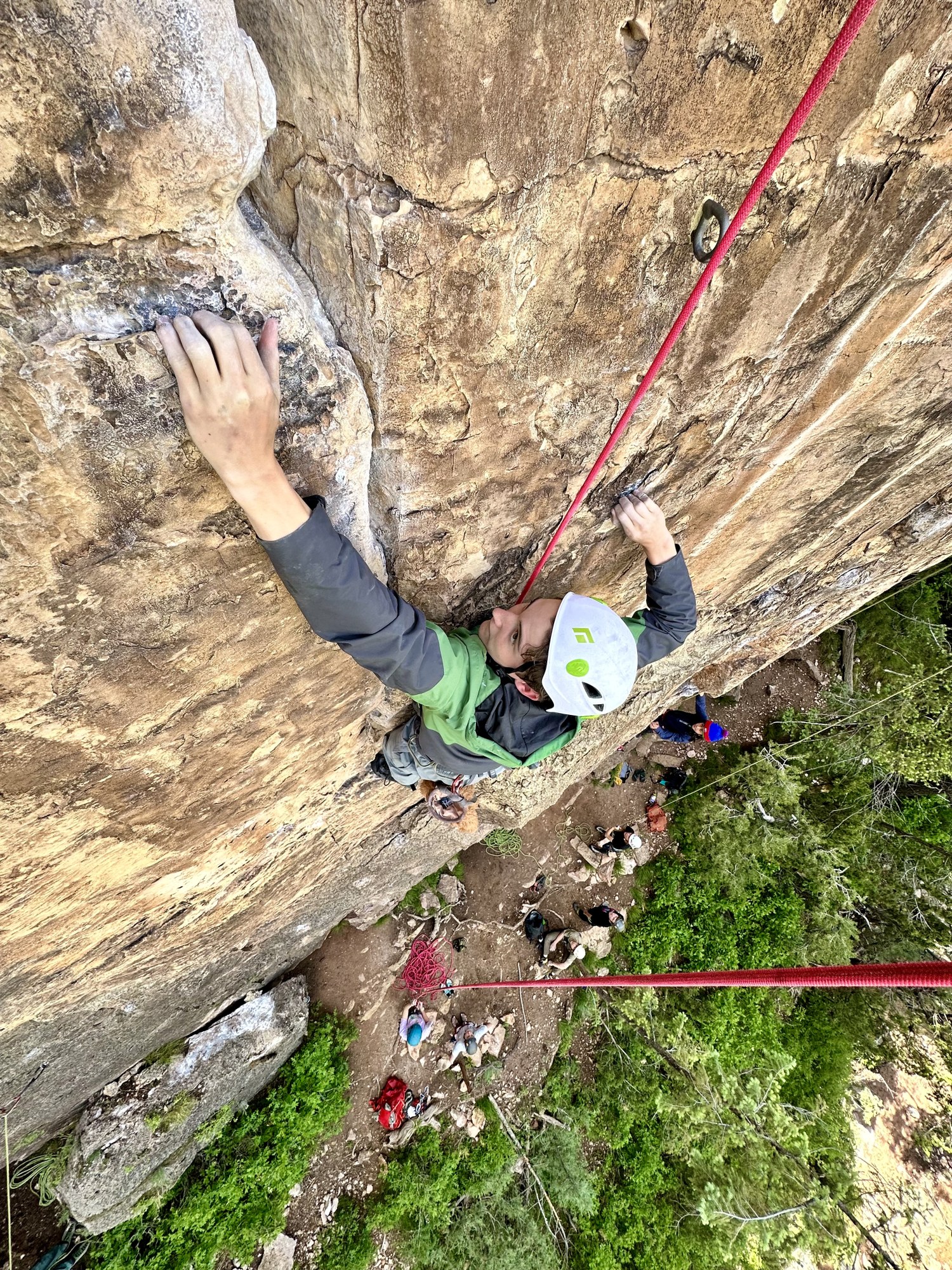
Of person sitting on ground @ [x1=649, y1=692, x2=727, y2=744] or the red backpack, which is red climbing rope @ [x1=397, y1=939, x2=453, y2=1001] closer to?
the red backpack

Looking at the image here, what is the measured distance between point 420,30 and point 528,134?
297mm

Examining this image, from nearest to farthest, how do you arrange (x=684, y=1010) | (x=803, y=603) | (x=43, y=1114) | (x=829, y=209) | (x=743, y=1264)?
(x=829, y=209)
(x=43, y=1114)
(x=803, y=603)
(x=743, y=1264)
(x=684, y=1010)

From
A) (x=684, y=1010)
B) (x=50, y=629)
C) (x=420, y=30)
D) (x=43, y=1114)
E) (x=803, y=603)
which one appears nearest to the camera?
(x=420, y=30)

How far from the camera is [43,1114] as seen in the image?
4.09m

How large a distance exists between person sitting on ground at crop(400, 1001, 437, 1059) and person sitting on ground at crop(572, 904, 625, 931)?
2.09 metres

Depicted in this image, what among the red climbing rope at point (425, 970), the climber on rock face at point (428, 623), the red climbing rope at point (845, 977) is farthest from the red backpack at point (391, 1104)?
the red climbing rope at point (845, 977)

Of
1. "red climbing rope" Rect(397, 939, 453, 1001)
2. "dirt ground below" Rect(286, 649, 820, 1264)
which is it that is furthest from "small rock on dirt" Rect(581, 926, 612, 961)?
"red climbing rope" Rect(397, 939, 453, 1001)

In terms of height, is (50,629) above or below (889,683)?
above

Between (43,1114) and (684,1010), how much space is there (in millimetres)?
6406

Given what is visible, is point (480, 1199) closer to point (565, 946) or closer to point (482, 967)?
point (482, 967)

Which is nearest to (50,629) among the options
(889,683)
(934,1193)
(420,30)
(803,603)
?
(420,30)

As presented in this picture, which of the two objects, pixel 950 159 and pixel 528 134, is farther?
pixel 950 159

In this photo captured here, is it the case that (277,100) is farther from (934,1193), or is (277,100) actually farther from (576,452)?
(934,1193)

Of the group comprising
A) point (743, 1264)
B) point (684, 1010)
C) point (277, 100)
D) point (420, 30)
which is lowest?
point (743, 1264)
